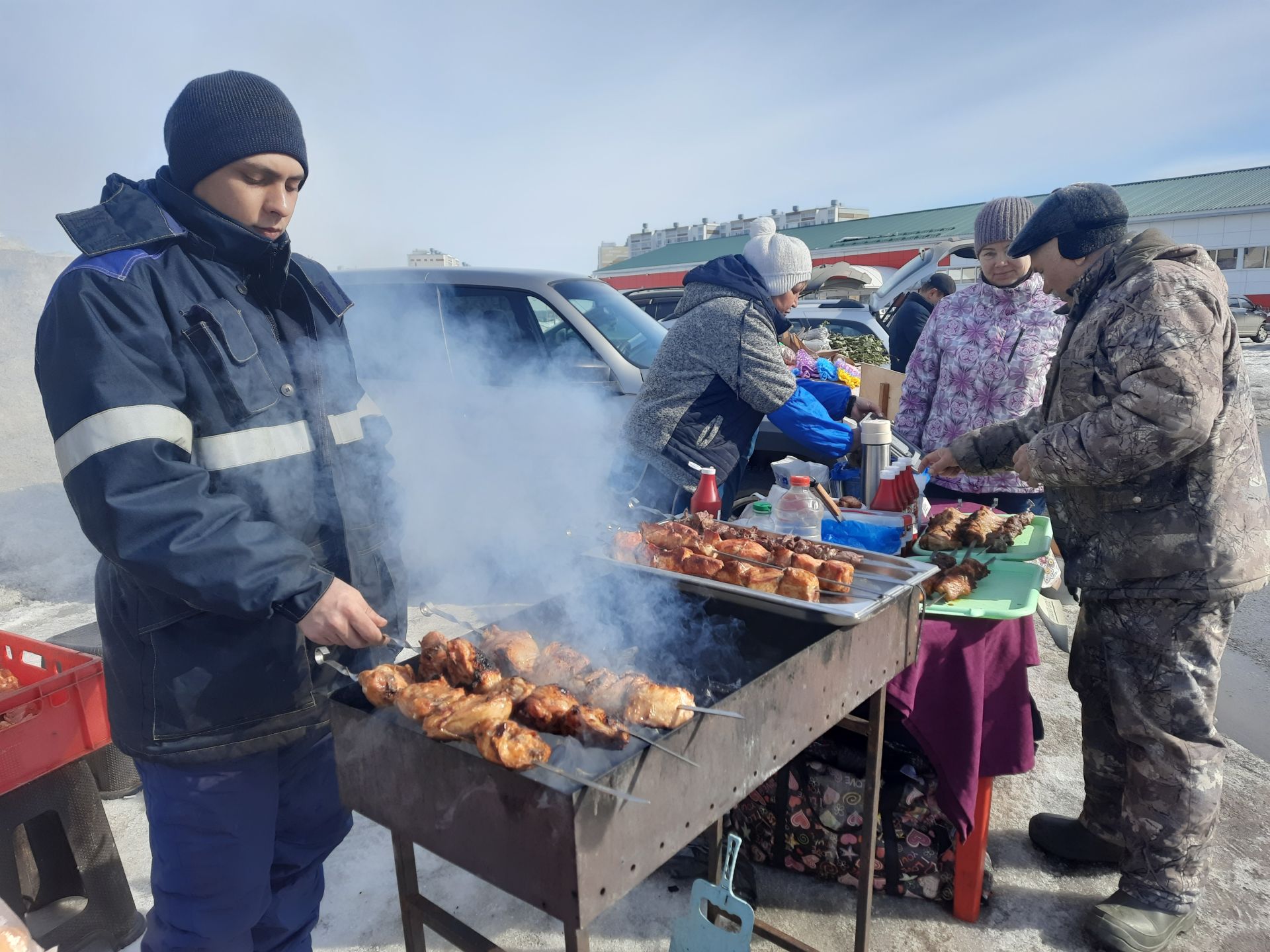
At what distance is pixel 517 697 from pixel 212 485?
0.91m

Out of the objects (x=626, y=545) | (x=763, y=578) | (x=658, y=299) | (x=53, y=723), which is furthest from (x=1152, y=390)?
(x=658, y=299)

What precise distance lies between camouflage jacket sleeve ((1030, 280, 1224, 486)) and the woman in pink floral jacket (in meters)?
1.34

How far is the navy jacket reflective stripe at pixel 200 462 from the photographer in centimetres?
164

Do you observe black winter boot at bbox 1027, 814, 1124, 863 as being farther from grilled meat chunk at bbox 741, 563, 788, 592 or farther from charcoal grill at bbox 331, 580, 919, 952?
grilled meat chunk at bbox 741, 563, 788, 592

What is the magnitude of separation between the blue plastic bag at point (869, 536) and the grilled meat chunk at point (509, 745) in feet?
5.80

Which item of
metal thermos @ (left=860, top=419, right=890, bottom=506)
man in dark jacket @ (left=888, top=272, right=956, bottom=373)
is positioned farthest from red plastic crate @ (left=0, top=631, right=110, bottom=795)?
man in dark jacket @ (left=888, top=272, right=956, bottom=373)

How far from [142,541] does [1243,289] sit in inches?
1681

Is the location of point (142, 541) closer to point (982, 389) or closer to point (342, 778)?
point (342, 778)

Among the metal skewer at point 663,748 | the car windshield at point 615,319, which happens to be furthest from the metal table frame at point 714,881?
the car windshield at point 615,319

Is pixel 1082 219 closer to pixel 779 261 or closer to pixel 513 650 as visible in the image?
pixel 779 261

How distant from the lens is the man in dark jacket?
7.51 m

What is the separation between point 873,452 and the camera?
350cm

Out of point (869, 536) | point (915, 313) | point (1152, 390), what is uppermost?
point (915, 313)

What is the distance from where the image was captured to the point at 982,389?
3967mm
